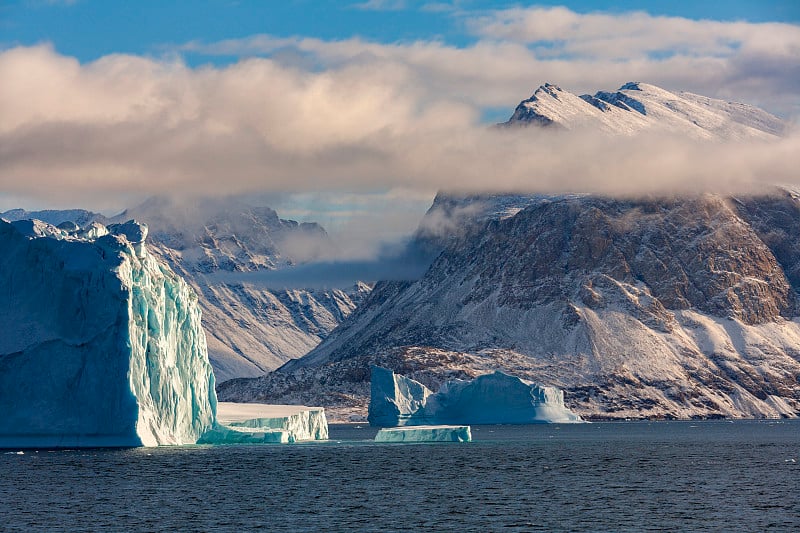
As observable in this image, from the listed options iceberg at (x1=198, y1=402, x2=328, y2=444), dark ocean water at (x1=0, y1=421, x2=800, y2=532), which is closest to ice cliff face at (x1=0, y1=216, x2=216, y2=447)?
dark ocean water at (x1=0, y1=421, x2=800, y2=532)

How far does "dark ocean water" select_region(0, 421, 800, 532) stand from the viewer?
94688 mm

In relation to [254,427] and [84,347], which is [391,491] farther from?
[254,427]

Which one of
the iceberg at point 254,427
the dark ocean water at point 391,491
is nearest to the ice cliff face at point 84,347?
the dark ocean water at point 391,491

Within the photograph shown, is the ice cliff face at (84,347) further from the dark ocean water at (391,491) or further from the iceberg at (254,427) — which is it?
the iceberg at (254,427)

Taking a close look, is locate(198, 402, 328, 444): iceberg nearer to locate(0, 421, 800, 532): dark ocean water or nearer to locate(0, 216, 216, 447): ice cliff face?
locate(0, 421, 800, 532): dark ocean water

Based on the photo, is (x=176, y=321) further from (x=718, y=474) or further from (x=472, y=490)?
(x=718, y=474)

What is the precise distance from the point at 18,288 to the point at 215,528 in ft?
215

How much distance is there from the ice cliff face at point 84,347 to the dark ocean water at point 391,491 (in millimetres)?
4321

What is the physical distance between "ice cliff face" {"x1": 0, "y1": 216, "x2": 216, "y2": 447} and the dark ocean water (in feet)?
14.2

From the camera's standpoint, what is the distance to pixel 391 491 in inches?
4688

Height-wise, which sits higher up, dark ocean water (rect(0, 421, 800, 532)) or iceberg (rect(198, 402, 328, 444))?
iceberg (rect(198, 402, 328, 444))

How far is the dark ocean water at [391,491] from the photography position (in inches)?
3728

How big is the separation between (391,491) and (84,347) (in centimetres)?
4493

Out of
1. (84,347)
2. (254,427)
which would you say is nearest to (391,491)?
(84,347)
